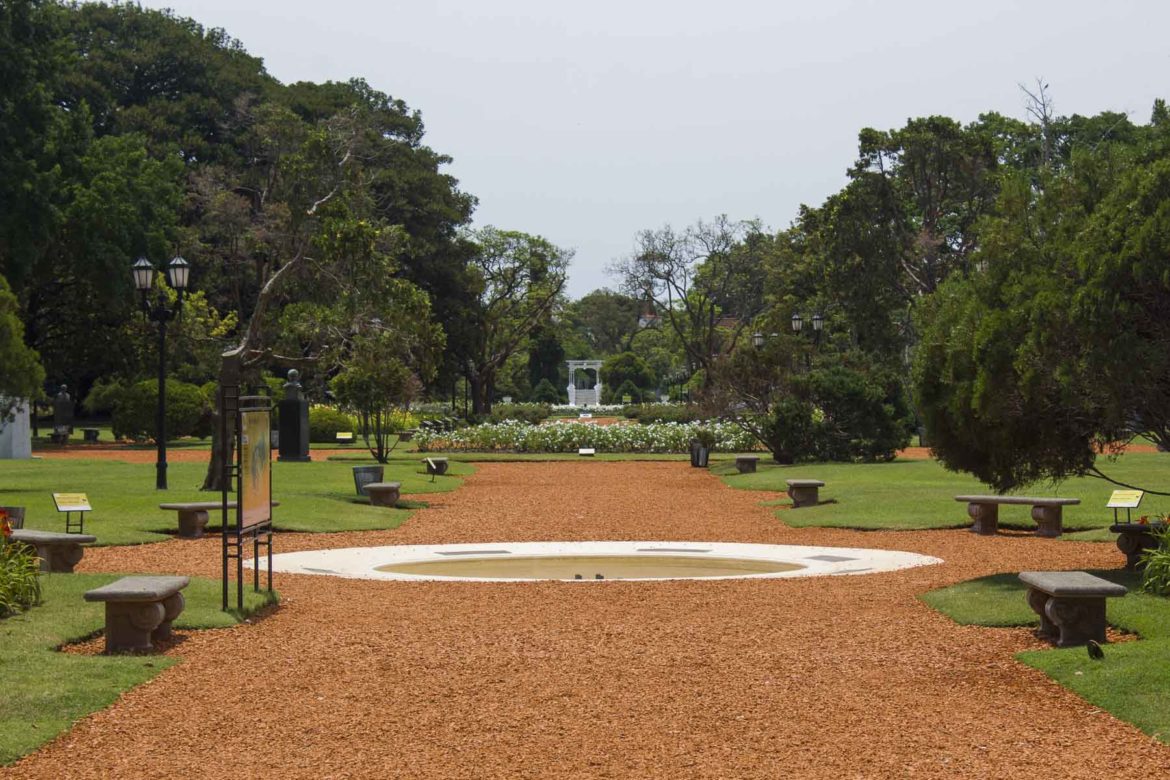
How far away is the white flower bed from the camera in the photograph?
45031 mm

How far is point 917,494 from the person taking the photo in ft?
79.3

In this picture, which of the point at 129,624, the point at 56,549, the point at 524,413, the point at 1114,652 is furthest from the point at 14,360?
the point at 524,413

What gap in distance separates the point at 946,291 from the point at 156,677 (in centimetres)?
831

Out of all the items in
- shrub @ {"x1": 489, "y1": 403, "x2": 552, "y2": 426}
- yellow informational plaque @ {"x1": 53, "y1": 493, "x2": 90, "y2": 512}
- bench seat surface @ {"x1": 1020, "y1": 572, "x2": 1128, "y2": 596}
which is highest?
shrub @ {"x1": 489, "y1": 403, "x2": 552, "y2": 426}

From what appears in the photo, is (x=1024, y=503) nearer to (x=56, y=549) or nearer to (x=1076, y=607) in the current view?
(x=1076, y=607)

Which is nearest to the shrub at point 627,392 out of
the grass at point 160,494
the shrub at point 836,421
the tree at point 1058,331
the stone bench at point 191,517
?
the shrub at point 836,421

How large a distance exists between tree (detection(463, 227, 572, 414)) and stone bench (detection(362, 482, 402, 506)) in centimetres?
4638

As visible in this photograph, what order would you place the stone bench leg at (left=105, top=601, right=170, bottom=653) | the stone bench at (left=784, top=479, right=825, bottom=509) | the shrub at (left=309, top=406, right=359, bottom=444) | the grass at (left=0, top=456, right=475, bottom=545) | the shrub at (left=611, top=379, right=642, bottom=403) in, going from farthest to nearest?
the shrub at (left=611, top=379, right=642, bottom=403), the shrub at (left=309, top=406, right=359, bottom=444), the stone bench at (left=784, top=479, right=825, bottom=509), the grass at (left=0, top=456, right=475, bottom=545), the stone bench leg at (left=105, top=601, right=170, bottom=653)

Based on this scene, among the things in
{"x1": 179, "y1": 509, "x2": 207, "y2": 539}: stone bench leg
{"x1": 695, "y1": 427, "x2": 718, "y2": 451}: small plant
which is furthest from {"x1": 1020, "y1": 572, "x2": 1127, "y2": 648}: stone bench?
{"x1": 695, "y1": 427, "x2": 718, "y2": 451}: small plant

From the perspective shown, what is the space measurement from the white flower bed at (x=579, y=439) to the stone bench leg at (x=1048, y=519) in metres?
26.1

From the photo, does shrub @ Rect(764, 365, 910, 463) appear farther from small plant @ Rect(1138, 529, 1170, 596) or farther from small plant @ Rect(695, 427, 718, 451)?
small plant @ Rect(1138, 529, 1170, 596)

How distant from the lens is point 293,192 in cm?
2684

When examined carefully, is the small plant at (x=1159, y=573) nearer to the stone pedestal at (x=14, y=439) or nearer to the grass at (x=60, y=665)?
the grass at (x=60, y=665)

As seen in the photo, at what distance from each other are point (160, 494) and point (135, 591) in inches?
571
